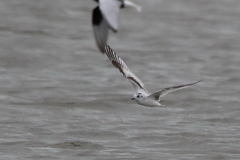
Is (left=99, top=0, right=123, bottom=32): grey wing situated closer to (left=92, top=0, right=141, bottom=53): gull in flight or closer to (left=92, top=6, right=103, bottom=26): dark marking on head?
(left=92, top=0, right=141, bottom=53): gull in flight

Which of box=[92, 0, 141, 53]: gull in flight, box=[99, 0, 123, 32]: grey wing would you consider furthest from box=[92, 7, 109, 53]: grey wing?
box=[99, 0, 123, 32]: grey wing

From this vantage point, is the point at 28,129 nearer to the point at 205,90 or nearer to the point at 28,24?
the point at 205,90

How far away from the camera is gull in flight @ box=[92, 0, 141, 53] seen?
1038cm

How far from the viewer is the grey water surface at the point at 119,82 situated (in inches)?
527

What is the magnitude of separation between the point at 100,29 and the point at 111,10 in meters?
→ 0.34

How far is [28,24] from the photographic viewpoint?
2577cm

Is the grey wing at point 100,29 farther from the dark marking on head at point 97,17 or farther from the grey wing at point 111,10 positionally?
the grey wing at point 111,10

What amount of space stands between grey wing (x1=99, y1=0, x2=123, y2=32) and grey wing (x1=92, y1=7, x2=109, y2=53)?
0.16m

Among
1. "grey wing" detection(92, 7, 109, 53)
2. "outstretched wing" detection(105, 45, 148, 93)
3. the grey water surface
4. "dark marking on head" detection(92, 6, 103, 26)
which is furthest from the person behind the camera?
the grey water surface

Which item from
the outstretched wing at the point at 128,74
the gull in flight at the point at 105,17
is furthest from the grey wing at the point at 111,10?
the outstretched wing at the point at 128,74

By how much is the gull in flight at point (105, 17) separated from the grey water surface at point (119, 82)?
276cm

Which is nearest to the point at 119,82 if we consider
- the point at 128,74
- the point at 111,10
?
the point at 128,74

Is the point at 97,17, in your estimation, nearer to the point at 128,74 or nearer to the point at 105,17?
the point at 105,17

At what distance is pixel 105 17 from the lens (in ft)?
34.4
